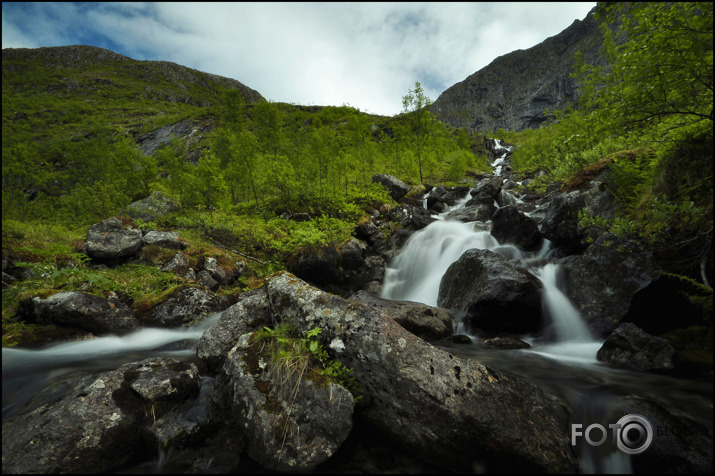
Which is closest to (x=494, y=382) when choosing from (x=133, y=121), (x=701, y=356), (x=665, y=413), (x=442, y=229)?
(x=665, y=413)

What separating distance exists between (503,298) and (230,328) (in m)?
8.35

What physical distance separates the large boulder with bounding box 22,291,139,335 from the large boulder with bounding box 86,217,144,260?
3.66m

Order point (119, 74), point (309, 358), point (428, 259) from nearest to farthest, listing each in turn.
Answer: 1. point (309, 358)
2. point (428, 259)
3. point (119, 74)

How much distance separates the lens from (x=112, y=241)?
10.9 metres

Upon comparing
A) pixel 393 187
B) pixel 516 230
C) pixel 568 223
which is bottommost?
pixel 516 230

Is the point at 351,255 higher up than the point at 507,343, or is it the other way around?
the point at 351,255

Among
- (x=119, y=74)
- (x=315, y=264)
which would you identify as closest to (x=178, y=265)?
(x=315, y=264)

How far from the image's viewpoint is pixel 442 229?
18703 millimetres

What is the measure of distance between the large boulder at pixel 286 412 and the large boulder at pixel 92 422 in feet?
3.74

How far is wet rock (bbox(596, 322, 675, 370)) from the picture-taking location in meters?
5.38

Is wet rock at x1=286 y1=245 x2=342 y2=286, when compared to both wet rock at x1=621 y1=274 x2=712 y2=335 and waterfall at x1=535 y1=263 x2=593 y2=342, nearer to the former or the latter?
waterfall at x1=535 y1=263 x2=593 y2=342

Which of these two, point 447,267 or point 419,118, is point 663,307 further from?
point 419,118

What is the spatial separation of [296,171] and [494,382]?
1830 centimetres

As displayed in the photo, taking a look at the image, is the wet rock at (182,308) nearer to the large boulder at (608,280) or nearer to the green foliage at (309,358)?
the green foliage at (309,358)
